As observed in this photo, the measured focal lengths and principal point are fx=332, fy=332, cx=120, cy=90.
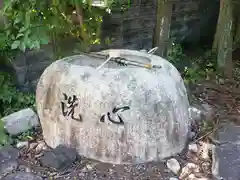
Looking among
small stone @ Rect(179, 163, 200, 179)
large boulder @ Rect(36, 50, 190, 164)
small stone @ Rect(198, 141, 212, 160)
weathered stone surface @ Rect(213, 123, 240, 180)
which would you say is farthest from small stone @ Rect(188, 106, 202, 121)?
small stone @ Rect(179, 163, 200, 179)

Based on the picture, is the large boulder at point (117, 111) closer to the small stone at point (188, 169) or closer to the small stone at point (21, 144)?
the small stone at point (188, 169)

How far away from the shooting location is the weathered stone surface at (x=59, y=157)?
8.78 ft

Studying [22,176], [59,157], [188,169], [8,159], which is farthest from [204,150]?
[8,159]

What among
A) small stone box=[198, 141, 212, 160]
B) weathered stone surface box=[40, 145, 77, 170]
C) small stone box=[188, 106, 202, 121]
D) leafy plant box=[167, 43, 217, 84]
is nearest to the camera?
weathered stone surface box=[40, 145, 77, 170]

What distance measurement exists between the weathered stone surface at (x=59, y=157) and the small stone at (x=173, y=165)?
78 centimetres

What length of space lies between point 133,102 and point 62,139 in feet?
2.35

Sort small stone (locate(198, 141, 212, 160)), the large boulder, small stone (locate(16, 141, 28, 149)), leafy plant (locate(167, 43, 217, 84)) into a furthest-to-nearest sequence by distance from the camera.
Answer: leafy plant (locate(167, 43, 217, 84)) < small stone (locate(16, 141, 28, 149)) < small stone (locate(198, 141, 212, 160)) < the large boulder

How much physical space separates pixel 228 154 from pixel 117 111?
1108 millimetres

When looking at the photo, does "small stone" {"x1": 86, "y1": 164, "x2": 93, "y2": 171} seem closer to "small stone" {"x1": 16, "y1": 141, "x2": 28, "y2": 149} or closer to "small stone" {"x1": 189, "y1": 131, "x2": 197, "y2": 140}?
"small stone" {"x1": 16, "y1": 141, "x2": 28, "y2": 149}

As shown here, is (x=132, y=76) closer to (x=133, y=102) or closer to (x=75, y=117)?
(x=133, y=102)

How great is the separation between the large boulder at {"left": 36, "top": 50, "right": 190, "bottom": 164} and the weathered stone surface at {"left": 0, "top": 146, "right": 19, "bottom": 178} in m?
0.39

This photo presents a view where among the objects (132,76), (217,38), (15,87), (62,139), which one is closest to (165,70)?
(132,76)

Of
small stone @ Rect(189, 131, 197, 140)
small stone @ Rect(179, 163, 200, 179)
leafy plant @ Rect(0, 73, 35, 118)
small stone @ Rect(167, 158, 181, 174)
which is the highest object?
leafy plant @ Rect(0, 73, 35, 118)

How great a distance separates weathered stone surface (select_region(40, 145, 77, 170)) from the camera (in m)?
2.68
